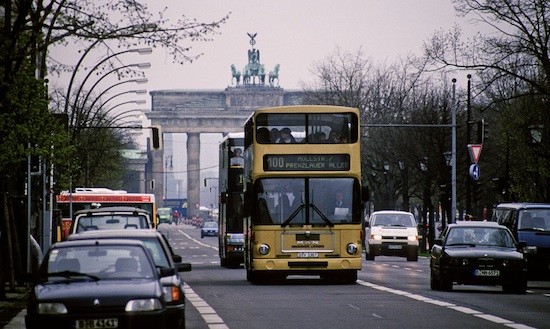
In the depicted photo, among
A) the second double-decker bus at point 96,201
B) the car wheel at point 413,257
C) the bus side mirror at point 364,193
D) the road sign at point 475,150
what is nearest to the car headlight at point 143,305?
the bus side mirror at point 364,193

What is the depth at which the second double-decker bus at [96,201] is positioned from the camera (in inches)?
1854

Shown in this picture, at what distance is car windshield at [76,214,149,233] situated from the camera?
97.0 ft

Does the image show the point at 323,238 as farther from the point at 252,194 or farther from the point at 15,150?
the point at 15,150

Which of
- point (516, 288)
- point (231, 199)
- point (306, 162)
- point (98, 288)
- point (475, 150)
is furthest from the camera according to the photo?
point (475, 150)

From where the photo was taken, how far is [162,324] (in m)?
15.7

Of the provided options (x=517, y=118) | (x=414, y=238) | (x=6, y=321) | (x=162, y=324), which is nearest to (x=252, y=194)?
(x=6, y=321)

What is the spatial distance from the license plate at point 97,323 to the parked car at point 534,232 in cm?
2170

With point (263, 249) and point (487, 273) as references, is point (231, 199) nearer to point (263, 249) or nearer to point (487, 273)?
point (263, 249)

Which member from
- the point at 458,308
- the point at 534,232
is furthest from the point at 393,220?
the point at 458,308

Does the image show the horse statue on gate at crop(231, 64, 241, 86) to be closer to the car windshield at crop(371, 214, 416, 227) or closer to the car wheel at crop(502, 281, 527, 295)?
the car windshield at crop(371, 214, 416, 227)

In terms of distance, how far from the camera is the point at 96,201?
50875 millimetres

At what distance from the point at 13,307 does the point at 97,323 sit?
32.3ft

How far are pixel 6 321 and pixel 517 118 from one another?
45364mm

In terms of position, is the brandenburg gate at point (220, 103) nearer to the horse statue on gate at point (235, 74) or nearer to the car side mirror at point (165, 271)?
the horse statue on gate at point (235, 74)
